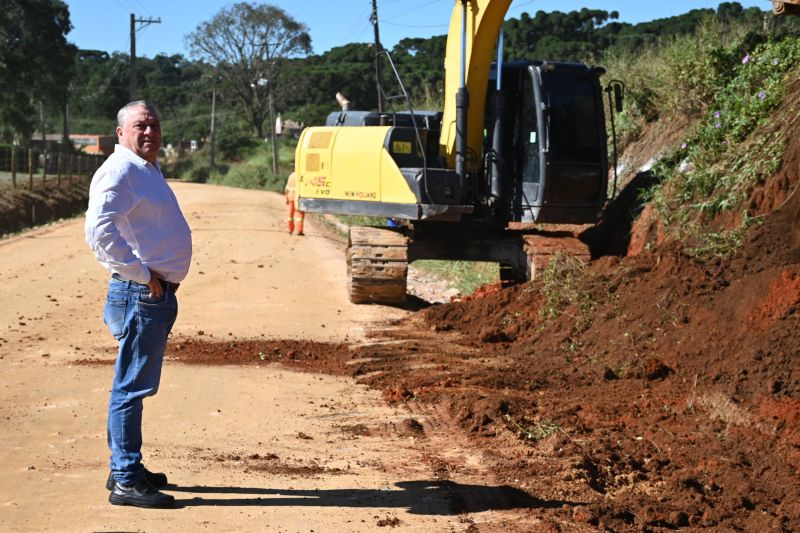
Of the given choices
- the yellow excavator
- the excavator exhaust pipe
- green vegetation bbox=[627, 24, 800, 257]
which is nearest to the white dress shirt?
green vegetation bbox=[627, 24, 800, 257]

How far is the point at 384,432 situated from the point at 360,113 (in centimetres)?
788

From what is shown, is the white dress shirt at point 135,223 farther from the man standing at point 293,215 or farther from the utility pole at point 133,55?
the utility pole at point 133,55

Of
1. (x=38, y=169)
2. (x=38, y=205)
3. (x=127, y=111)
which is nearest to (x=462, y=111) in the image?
(x=127, y=111)

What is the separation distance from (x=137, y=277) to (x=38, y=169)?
143 ft

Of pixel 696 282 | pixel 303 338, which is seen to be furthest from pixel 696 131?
pixel 303 338

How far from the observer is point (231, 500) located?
5.66 meters

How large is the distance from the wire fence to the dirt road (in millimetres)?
20747

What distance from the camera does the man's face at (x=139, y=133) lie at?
18.2 ft

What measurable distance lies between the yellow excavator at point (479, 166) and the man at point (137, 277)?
728 cm

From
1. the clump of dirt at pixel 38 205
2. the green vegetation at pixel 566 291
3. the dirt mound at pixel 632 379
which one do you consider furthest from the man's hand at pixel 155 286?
the clump of dirt at pixel 38 205

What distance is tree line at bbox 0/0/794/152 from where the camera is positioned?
48.3 m

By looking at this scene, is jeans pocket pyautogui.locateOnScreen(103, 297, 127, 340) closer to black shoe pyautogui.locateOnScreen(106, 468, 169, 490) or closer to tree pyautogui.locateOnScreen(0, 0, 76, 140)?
black shoe pyautogui.locateOnScreen(106, 468, 169, 490)

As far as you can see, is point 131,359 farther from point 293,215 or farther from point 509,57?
point 509,57

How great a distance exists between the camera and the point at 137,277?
17.7 ft
